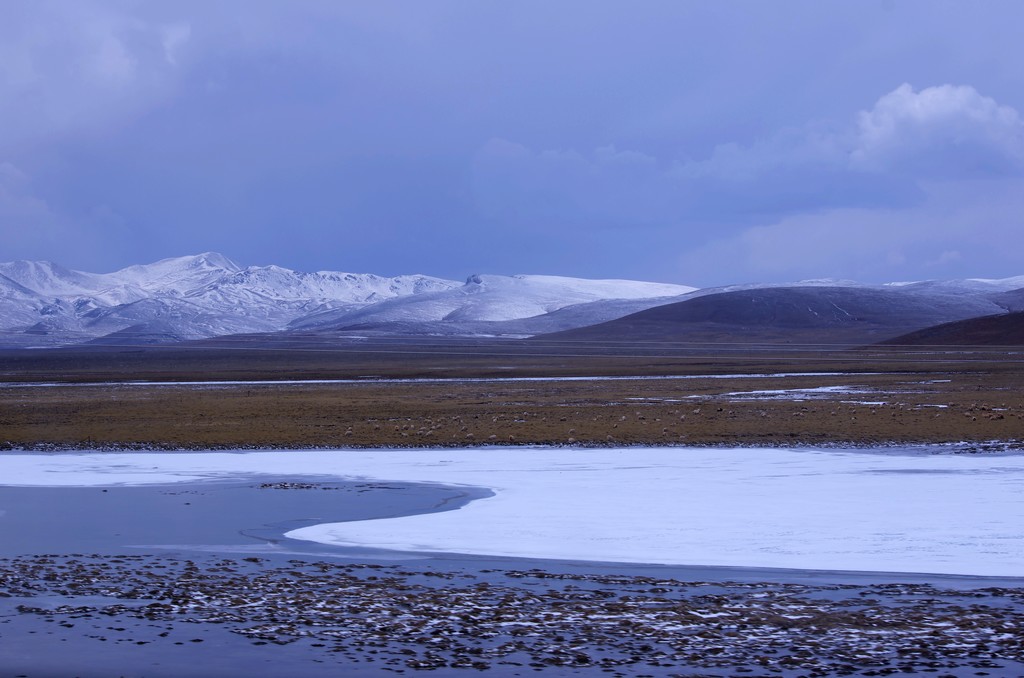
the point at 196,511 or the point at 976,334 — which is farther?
the point at 976,334

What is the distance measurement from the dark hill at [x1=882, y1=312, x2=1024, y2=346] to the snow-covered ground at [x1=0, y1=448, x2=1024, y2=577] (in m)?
85.7

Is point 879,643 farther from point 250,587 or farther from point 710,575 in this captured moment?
point 250,587

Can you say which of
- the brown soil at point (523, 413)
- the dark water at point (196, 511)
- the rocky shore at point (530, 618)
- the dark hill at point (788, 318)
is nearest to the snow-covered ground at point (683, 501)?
the dark water at point (196, 511)

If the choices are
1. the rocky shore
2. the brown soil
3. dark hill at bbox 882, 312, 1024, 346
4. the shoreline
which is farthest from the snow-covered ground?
dark hill at bbox 882, 312, 1024, 346

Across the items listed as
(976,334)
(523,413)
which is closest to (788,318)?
(976,334)

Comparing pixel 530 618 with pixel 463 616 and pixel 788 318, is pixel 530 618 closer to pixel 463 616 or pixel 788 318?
pixel 463 616

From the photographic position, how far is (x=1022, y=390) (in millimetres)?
39469

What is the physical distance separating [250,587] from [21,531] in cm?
554

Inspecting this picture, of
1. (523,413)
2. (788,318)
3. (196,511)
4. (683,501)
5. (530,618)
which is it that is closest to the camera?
(530,618)

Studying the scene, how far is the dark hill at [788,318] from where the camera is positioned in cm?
15638

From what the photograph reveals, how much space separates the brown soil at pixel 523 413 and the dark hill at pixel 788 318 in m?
101

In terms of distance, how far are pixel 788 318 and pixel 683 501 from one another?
550ft

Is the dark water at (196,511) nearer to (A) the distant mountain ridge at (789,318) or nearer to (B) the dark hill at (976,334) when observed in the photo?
(B) the dark hill at (976,334)

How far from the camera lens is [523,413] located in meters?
33.1
